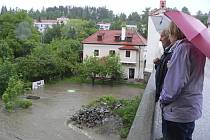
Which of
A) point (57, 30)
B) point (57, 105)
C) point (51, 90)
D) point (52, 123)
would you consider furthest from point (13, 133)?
point (57, 30)

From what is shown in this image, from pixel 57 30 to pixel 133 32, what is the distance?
2453cm

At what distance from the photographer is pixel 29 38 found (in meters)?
41.5

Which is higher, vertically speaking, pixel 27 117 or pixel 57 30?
pixel 57 30

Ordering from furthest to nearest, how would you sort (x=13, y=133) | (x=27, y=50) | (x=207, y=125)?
(x=27, y=50) → (x=13, y=133) → (x=207, y=125)

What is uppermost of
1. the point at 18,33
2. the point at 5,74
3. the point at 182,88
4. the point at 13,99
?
the point at 182,88

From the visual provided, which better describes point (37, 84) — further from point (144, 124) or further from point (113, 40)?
point (144, 124)

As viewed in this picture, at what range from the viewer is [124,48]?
3162 cm

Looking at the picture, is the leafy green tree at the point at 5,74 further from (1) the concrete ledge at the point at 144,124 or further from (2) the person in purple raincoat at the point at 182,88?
(2) the person in purple raincoat at the point at 182,88

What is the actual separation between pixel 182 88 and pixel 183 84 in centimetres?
4

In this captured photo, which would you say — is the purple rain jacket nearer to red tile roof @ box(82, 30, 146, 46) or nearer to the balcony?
the balcony

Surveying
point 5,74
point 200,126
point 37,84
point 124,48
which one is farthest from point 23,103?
point 200,126

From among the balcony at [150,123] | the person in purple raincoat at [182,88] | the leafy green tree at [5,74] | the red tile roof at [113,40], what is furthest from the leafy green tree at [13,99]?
the person in purple raincoat at [182,88]

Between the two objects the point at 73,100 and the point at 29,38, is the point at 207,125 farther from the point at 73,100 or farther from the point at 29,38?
the point at 29,38

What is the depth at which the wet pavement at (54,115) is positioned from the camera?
15.9m
